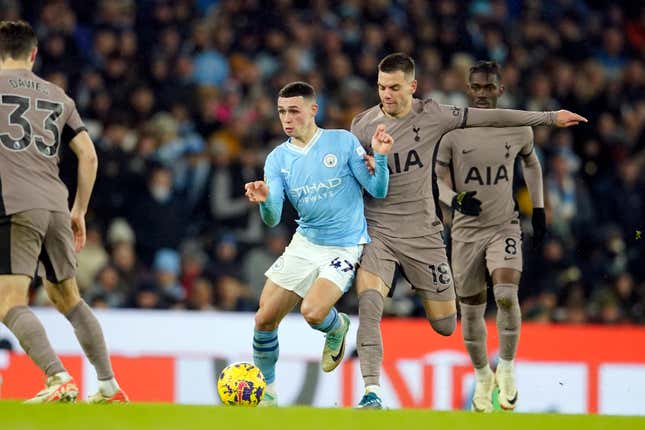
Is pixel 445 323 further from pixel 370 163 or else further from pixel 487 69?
pixel 487 69

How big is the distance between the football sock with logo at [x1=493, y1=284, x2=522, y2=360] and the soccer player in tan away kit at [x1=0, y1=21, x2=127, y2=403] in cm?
323

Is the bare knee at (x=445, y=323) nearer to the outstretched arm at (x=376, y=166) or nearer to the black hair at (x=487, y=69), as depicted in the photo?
the outstretched arm at (x=376, y=166)

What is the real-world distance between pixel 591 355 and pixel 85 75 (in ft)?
21.2

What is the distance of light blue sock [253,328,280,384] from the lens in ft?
30.9

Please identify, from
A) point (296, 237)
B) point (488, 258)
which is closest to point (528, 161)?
point (488, 258)

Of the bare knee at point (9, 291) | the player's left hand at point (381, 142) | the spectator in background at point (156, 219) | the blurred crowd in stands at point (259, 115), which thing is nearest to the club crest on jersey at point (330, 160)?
the player's left hand at point (381, 142)

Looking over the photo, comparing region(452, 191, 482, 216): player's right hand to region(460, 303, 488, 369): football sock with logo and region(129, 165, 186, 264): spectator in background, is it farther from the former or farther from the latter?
region(129, 165, 186, 264): spectator in background

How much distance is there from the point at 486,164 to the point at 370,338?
1.99 meters

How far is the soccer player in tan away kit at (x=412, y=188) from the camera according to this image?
943 cm

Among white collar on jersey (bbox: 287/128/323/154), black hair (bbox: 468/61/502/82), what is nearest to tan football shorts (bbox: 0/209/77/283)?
white collar on jersey (bbox: 287/128/323/154)

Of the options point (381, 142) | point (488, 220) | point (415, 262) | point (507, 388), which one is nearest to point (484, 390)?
point (507, 388)

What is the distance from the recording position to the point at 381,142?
8.93 metres

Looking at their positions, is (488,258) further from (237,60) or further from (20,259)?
(237,60)

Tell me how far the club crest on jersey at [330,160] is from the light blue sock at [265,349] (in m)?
1.24
